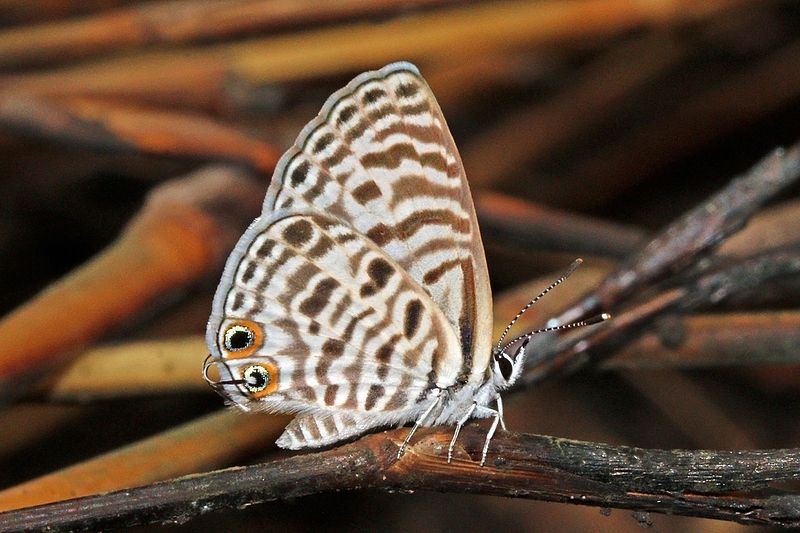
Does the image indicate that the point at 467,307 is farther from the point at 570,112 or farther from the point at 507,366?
the point at 570,112

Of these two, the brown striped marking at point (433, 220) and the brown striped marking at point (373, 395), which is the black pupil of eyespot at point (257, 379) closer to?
the brown striped marking at point (373, 395)

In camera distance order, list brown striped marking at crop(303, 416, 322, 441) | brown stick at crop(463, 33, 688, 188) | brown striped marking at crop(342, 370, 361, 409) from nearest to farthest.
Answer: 1. brown striped marking at crop(303, 416, 322, 441)
2. brown striped marking at crop(342, 370, 361, 409)
3. brown stick at crop(463, 33, 688, 188)

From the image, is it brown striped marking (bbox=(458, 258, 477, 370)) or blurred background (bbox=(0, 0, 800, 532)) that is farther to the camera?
blurred background (bbox=(0, 0, 800, 532))

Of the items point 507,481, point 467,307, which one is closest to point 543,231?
point 467,307

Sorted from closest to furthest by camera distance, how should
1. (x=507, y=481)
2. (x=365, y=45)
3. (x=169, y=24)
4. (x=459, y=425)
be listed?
(x=507, y=481), (x=459, y=425), (x=169, y=24), (x=365, y=45)

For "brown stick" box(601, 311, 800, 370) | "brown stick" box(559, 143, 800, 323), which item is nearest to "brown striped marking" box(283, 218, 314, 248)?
"brown stick" box(559, 143, 800, 323)

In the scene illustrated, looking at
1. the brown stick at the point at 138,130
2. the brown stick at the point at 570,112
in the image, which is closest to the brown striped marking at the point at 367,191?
the brown stick at the point at 138,130

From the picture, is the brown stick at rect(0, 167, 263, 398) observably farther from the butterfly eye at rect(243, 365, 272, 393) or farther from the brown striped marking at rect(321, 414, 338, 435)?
the brown striped marking at rect(321, 414, 338, 435)
